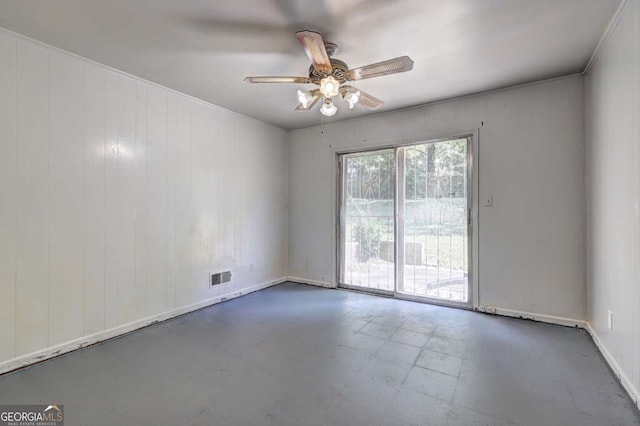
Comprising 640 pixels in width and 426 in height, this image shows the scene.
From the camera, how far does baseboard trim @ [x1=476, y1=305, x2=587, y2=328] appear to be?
305cm

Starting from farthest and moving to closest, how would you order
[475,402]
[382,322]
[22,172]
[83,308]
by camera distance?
[382,322] < [83,308] < [22,172] < [475,402]

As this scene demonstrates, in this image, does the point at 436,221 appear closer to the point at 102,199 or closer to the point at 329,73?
the point at 329,73

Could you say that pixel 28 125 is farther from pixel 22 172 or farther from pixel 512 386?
pixel 512 386

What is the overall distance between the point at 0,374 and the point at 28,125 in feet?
6.10

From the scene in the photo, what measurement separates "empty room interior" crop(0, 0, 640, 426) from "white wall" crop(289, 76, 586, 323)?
0.02m

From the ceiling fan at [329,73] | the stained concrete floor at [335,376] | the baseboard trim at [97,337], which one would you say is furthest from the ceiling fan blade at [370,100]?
the baseboard trim at [97,337]

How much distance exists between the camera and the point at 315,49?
196 cm

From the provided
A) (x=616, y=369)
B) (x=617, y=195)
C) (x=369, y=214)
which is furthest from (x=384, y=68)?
(x=616, y=369)

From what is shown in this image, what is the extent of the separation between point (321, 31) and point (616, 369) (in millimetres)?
3240

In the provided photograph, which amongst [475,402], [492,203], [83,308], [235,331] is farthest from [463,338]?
[83,308]

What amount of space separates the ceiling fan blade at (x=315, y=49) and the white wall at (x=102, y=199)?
206 centimetres

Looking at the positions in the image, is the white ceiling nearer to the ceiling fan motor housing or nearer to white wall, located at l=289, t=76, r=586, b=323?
the ceiling fan motor housing

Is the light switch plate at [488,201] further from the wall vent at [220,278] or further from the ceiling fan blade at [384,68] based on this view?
the wall vent at [220,278]

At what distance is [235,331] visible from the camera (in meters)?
3.01
